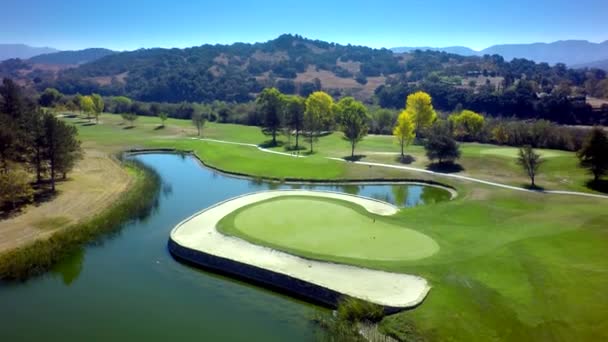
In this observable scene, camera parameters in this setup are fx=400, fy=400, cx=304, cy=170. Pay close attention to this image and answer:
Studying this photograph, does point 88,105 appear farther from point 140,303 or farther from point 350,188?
point 140,303

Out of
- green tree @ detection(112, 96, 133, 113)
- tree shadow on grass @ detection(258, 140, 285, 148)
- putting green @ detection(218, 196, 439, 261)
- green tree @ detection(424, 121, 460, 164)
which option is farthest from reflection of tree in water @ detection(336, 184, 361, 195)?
green tree @ detection(112, 96, 133, 113)

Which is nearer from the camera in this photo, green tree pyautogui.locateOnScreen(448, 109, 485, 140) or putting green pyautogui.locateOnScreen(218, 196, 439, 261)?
putting green pyautogui.locateOnScreen(218, 196, 439, 261)

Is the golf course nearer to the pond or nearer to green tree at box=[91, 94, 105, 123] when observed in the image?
the pond

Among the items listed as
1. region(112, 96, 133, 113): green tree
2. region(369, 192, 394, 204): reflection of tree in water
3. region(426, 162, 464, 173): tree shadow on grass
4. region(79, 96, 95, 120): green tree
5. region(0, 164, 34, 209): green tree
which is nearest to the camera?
region(0, 164, 34, 209): green tree

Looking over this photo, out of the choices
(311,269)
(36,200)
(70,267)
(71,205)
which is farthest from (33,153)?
(311,269)

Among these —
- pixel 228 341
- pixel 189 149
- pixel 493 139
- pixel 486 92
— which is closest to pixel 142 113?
pixel 189 149
